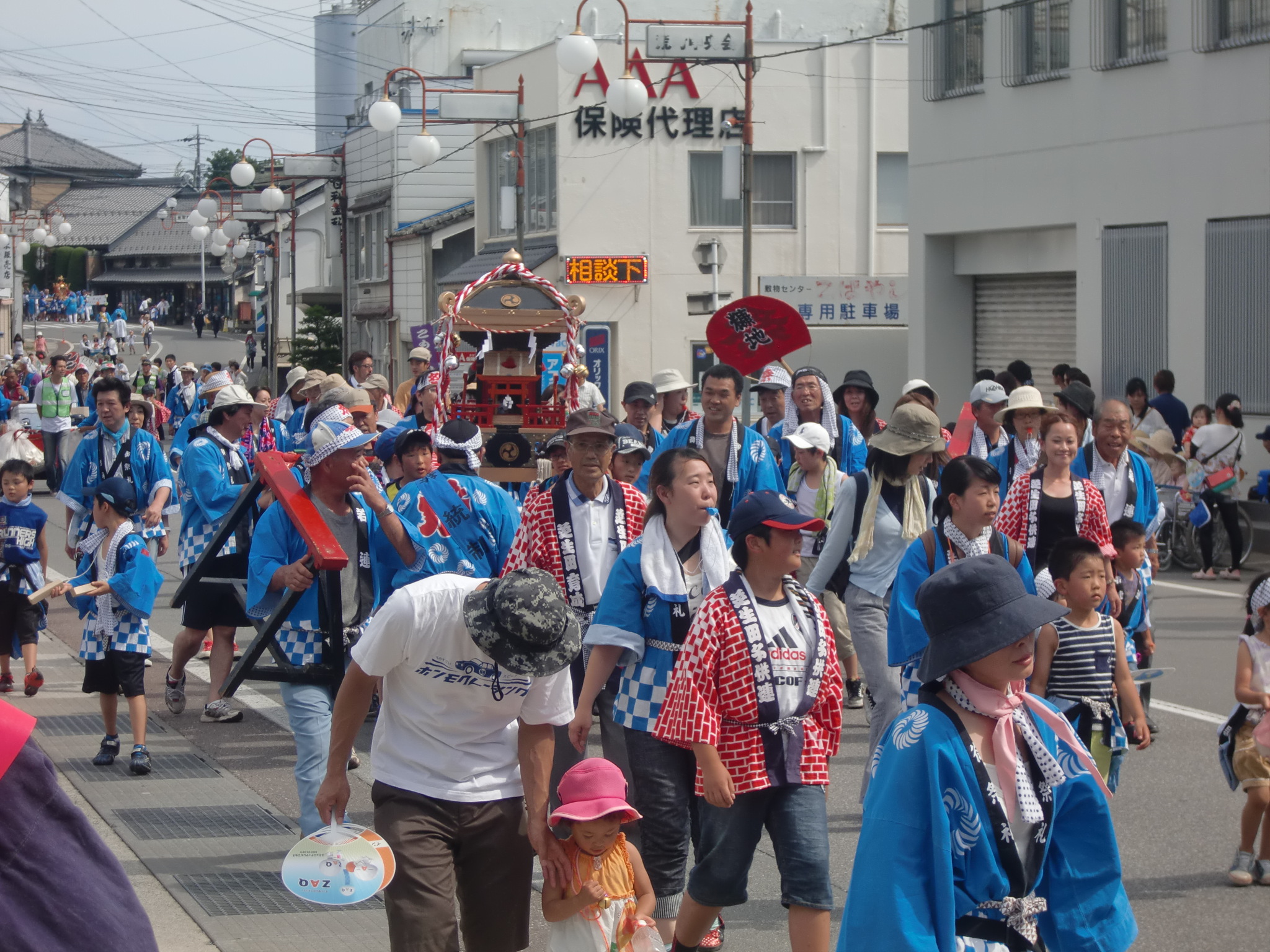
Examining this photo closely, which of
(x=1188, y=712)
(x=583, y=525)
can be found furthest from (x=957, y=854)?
(x=1188, y=712)

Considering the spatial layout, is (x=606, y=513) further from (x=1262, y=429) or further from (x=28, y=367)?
(x=28, y=367)

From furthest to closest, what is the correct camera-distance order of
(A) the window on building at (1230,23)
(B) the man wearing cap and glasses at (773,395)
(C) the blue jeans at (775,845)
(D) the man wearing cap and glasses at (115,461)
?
(A) the window on building at (1230,23)
(B) the man wearing cap and glasses at (773,395)
(D) the man wearing cap and glasses at (115,461)
(C) the blue jeans at (775,845)

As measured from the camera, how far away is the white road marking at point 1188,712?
29.1ft

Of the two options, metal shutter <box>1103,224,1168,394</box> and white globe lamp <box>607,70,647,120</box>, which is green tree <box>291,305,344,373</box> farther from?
metal shutter <box>1103,224,1168,394</box>

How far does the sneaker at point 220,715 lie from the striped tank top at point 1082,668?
208 inches

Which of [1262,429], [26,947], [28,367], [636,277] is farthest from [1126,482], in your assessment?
[28,367]

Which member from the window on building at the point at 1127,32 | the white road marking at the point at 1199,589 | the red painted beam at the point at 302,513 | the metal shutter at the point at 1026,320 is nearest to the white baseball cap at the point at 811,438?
the red painted beam at the point at 302,513

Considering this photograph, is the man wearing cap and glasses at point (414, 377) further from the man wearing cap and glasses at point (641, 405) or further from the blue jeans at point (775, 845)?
the blue jeans at point (775, 845)

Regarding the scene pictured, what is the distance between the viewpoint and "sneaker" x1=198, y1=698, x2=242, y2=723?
9.07 meters

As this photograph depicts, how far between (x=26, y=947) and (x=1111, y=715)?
477 centimetres

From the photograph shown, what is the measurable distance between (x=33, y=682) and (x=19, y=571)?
0.73 meters

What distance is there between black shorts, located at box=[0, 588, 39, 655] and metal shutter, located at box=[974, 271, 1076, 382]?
15.8 meters

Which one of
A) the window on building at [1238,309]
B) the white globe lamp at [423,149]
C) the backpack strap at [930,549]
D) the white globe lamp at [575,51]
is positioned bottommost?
the backpack strap at [930,549]

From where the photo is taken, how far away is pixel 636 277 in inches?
1227
